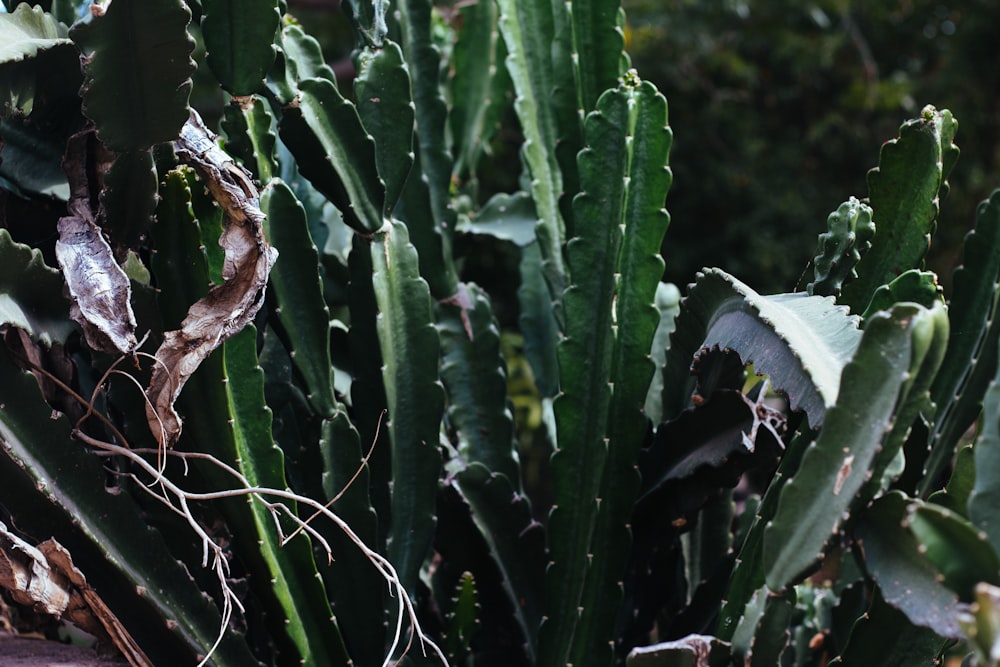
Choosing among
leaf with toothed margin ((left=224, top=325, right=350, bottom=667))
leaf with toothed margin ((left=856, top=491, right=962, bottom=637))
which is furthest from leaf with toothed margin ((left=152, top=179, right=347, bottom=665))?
leaf with toothed margin ((left=856, top=491, right=962, bottom=637))

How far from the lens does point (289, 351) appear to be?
4.37ft

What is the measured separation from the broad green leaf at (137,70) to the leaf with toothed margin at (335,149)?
199mm

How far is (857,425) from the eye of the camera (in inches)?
33.5

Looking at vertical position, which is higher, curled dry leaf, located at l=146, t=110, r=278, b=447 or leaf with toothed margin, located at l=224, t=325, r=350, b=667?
curled dry leaf, located at l=146, t=110, r=278, b=447

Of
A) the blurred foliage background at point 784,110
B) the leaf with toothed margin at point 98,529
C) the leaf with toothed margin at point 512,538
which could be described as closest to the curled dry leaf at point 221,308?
the leaf with toothed margin at point 98,529

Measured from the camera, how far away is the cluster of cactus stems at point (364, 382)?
1.14 metres

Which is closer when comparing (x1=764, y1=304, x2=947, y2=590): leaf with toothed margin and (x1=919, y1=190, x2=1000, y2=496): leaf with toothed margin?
(x1=764, y1=304, x2=947, y2=590): leaf with toothed margin

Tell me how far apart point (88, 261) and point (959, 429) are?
1122mm

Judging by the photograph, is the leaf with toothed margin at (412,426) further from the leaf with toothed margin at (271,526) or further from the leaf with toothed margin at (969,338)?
the leaf with toothed margin at (969,338)

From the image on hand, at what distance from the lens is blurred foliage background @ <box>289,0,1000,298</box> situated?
5320mm

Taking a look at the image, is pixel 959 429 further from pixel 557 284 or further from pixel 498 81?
pixel 498 81

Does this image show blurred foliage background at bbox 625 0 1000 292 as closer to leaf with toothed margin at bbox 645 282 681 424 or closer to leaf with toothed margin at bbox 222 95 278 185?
leaf with toothed margin at bbox 645 282 681 424

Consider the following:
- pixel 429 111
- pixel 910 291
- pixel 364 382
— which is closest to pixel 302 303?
pixel 364 382

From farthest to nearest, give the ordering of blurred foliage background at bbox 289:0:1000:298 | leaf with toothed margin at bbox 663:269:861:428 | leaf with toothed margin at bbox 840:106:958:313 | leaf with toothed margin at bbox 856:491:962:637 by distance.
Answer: blurred foliage background at bbox 289:0:1000:298 → leaf with toothed margin at bbox 840:106:958:313 → leaf with toothed margin at bbox 663:269:861:428 → leaf with toothed margin at bbox 856:491:962:637
